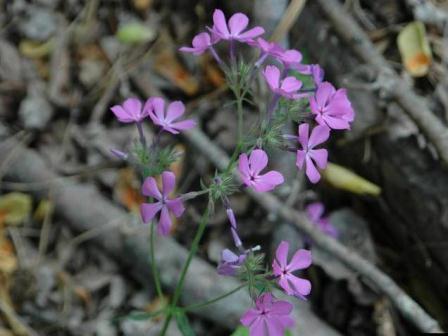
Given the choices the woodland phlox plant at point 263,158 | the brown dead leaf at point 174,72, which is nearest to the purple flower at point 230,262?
the woodland phlox plant at point 263,158

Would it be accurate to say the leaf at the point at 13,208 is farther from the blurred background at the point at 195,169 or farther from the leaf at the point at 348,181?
the leaf at the point at 348,181

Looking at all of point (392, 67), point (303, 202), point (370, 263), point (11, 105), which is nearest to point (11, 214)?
point (11, 105)

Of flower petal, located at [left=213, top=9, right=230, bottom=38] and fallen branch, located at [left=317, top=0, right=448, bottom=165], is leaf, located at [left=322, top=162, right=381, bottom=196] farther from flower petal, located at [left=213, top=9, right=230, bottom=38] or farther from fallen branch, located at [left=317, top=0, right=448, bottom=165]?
flower petal, located at [left=213, top=9, right=230, bottom=38]

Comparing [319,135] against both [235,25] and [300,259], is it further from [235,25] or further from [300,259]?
[235,25]

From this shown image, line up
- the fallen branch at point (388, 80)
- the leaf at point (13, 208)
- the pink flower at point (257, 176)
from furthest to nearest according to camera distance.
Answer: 1. the leaf at point (13, 208)
2. the fallen branch at point (388, 80)
3. the pink flower at point (257, 176)

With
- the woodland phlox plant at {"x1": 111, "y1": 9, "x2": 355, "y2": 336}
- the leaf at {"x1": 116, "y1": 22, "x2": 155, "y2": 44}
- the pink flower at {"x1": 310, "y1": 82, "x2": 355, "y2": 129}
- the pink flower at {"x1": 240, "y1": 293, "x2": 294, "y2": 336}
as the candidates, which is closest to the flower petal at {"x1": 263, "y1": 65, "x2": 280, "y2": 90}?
the woodland phlox plant at {"x1": 111, "y1": 9, "x2": 355, "y2": 336}

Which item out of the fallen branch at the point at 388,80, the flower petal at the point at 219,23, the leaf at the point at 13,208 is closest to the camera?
the flower petal at the point at 219,23

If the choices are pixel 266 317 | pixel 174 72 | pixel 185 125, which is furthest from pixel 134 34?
pixel 266 317
